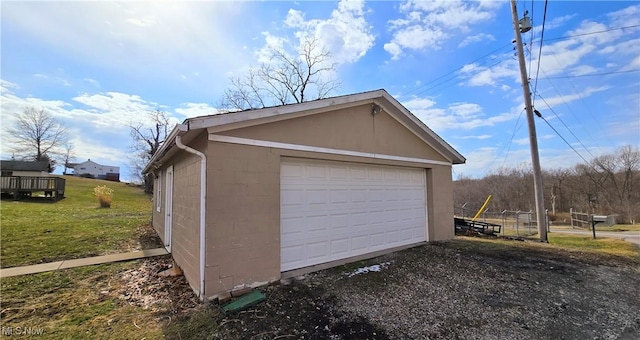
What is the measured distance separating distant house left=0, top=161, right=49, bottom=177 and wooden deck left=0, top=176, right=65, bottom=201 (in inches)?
479

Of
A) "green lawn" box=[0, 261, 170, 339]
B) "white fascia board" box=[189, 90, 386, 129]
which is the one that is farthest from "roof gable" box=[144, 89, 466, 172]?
"green lawn" box=[0, 261, 170, 339]

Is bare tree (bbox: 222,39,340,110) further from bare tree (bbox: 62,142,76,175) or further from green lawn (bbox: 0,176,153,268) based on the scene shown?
bare tree (bbox: 62,142,76,175)

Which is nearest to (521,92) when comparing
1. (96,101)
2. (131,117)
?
(96,101)

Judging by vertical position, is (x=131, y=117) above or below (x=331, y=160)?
above

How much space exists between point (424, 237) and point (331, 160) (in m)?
4.25

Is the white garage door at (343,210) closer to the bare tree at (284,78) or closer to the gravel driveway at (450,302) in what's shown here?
the gravel driveway at (450,302)

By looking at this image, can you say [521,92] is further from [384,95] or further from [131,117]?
[131,117]

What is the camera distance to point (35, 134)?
128 ft

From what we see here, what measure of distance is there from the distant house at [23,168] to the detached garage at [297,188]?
3321cm

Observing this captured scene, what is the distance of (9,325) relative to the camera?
3656 mm

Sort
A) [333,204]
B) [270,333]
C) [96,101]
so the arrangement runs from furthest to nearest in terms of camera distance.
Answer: [96,101] → [333,204] → [270,333]

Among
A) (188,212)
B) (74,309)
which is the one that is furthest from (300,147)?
(74,309)
